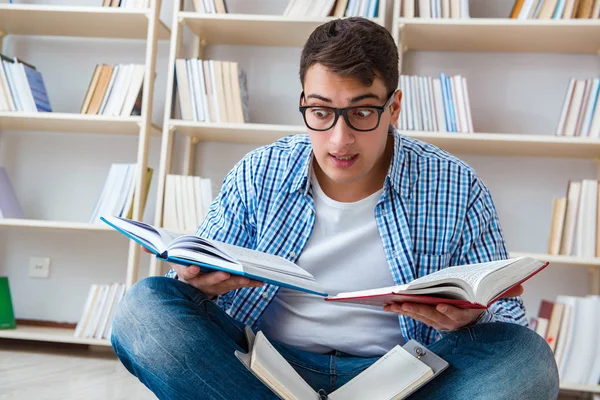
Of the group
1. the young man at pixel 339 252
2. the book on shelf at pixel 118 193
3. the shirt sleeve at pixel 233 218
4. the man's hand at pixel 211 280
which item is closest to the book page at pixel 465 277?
the young man at pixel 339 252

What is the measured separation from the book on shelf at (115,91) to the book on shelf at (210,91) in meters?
0.17

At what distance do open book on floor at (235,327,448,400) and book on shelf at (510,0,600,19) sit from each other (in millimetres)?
1558

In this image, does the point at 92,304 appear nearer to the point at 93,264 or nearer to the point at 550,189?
the point at 93,264

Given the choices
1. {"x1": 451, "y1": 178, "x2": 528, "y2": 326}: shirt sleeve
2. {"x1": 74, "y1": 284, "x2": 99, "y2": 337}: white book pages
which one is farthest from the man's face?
{"x1": 74, "y1": 284, "x2": 99, "y2": 337}: white book pages

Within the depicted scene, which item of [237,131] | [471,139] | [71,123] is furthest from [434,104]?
[71,123]

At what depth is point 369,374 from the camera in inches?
44.7

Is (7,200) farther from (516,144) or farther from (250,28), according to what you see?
(516,144)

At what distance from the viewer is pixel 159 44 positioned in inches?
108

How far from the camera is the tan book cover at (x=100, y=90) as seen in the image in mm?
2508

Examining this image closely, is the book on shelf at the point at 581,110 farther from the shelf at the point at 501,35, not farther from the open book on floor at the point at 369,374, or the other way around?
the open book on floor at the point at 369,374

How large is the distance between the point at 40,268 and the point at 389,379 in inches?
78.8

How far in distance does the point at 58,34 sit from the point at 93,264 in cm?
93

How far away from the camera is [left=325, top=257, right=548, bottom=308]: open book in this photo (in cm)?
89

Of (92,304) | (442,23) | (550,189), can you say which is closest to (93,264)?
(92,304)
